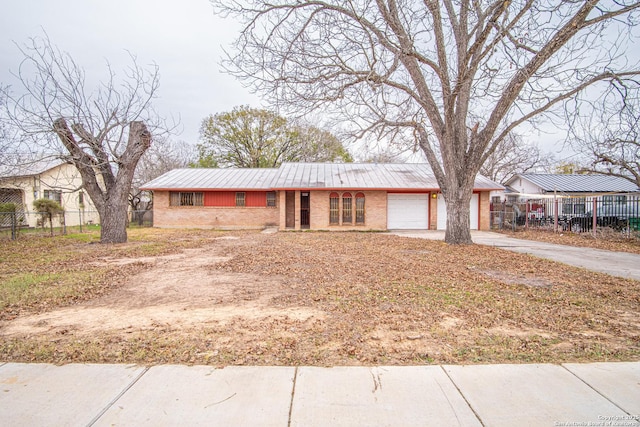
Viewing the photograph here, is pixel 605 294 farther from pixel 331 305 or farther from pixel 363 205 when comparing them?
pixel 363 205

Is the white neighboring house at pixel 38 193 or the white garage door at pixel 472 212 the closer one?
the white neighboring house at pixel 38 193

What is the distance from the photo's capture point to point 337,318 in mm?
4160

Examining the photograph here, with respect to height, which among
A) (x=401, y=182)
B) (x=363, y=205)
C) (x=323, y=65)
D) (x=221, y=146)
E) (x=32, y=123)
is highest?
(x=221, y=146)

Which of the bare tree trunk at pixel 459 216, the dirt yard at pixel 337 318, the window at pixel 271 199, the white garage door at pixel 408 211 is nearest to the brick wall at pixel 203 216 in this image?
the window at pixel 271 199

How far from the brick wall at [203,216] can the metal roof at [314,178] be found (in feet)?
4.21

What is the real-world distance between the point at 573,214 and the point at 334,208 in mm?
13132

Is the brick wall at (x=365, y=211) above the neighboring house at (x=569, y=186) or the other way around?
the other way around

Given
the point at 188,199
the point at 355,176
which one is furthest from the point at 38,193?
the point at 355,176

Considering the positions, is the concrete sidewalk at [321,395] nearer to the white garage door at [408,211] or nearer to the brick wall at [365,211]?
the brick wall at [365,211]

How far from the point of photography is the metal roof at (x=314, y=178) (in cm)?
1941

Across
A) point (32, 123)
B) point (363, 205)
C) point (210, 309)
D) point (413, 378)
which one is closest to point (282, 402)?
point (413, 378)

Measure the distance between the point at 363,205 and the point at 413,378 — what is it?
56.4ft

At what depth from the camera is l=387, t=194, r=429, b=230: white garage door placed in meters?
20.2

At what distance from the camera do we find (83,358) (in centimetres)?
312
